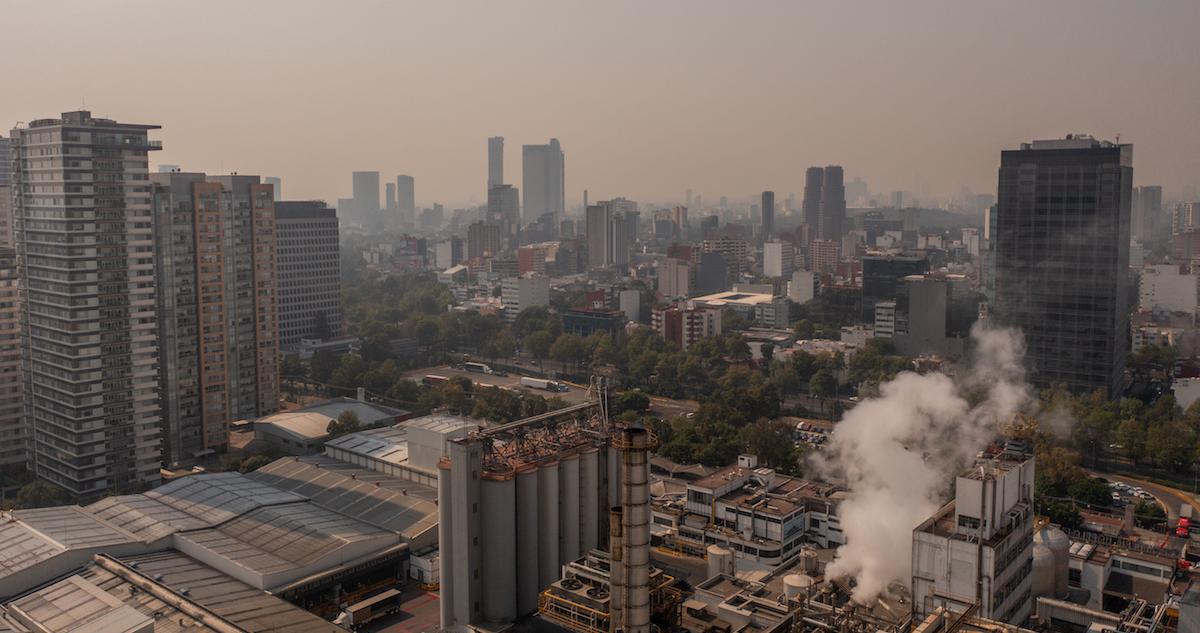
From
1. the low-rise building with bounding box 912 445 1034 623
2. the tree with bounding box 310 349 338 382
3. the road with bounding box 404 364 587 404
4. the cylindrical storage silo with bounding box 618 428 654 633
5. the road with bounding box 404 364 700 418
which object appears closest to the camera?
the cylindrical storage silo with bounding box 618 428 654 633

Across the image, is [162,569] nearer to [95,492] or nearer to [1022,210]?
[95,492]

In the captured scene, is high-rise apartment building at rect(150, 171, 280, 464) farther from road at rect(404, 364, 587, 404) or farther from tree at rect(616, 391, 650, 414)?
tree at rect(616, 391, 650, 414)

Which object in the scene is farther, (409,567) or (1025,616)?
(409,567)

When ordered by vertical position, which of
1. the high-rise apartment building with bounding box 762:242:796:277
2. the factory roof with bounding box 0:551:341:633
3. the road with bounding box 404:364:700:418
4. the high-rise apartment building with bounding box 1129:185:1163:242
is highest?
the high-rise apartment building with bounding box 1129:185:1163:242

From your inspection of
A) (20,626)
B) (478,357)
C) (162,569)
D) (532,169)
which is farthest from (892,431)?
(532,169)

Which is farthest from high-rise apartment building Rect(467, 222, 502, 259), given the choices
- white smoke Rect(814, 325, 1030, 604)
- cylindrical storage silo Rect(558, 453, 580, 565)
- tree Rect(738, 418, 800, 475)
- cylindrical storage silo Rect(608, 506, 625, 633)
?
cylindrical storage silo Rect(608, 506, 625, 633)

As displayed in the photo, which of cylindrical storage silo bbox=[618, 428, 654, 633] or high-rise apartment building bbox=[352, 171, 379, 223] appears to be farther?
high-rise apartment building bbox=[352, 171, 379, 223]

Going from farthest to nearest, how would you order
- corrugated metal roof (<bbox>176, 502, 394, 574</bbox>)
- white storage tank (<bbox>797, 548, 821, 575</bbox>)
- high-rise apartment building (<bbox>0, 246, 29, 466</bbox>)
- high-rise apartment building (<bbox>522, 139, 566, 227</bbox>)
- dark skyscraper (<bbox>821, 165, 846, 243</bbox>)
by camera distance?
high-rise apartment building (<bbox>522, 139, 566, 227</bbox>) → dark skyscraper (<bbox>821, 165, 846, 243</bbox>) → high-rise apartment building (<bbox>0, 246, 29, 466</bbox>) → corrugated metal roof (<bbox>176, 502, 394, 574</bbox>) → white storage tank (<bbox>797, 548, 821, 575</bbox>)
